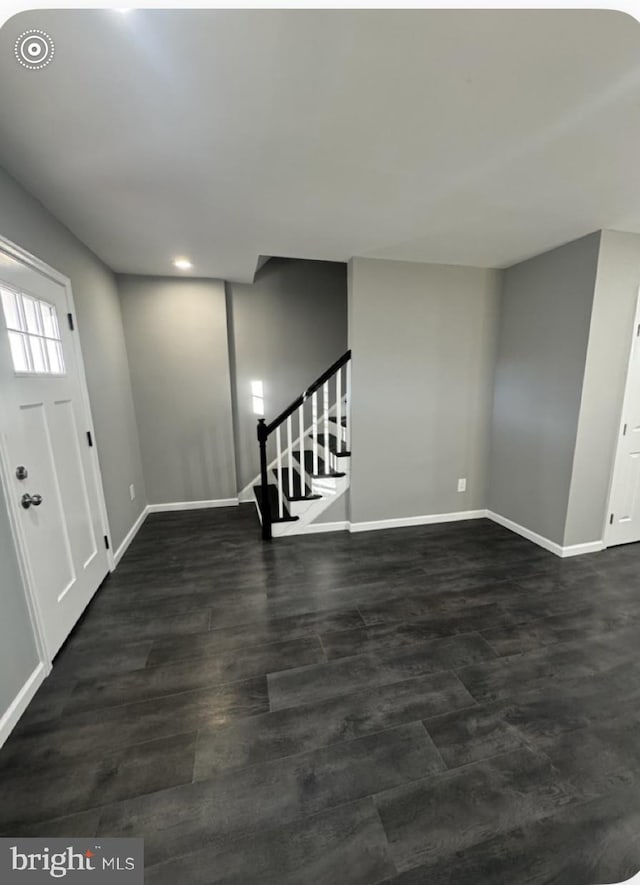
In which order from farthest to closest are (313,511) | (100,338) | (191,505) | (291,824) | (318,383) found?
(191,505) → (313,511) → (318,383) → (100,338) → (291,824)

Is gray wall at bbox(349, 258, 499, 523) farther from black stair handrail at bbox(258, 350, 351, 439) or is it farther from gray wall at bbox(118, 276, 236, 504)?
gray wall at bbox(118, 276, 236, 504)

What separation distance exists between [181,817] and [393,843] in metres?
0.68

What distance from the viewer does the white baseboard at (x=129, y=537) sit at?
2.65m

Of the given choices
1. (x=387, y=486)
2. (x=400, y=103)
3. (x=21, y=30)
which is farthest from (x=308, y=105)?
(x=387, y=486)

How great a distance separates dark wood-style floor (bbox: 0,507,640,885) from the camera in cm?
102

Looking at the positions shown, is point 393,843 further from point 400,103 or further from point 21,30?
point 21,30

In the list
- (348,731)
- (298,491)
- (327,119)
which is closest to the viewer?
(327,119)

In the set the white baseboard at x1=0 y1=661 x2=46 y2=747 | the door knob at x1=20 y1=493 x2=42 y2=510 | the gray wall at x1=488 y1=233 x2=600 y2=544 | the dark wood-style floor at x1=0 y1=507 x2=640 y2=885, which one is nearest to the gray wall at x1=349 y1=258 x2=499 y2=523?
the gray wall at x1=488 y1=233 x2=600 y2=544

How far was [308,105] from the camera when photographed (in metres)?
1.17

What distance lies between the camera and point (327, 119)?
1.23 meters

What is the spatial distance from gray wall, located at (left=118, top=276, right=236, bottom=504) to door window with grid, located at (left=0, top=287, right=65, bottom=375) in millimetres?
1430

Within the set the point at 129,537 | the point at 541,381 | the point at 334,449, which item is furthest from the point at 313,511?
the point at 541,381

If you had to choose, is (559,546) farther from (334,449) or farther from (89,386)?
(89,386)

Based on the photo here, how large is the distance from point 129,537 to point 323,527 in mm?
1759
